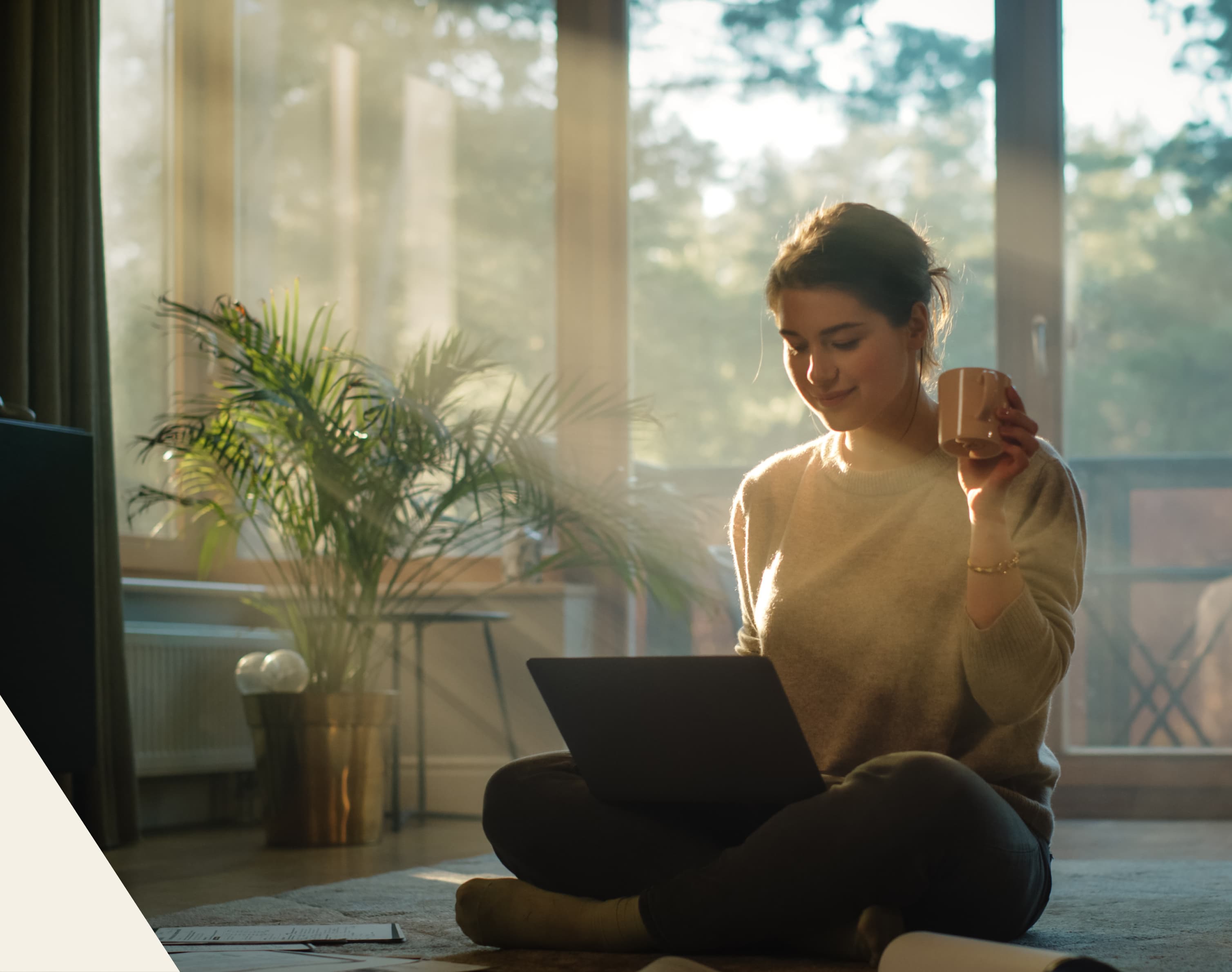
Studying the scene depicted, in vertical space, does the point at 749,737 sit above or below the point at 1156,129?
below

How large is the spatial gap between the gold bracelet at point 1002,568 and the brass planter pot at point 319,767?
1.86 meters

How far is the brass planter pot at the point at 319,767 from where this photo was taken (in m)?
2.99

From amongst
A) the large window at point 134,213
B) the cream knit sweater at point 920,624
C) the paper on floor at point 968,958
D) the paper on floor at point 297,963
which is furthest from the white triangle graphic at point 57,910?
the large window at point 134,213

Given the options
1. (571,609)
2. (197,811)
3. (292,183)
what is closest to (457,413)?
(571,609)

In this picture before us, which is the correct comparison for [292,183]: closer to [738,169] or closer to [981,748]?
[738,169]

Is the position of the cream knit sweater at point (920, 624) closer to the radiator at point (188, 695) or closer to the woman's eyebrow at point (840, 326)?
the woman's eyebrow at point (840, 326)

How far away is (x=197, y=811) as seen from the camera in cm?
362

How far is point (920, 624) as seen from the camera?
62.7 inches

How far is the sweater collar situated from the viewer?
5.54 ft

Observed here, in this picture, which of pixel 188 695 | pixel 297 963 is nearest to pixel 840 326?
pixel 297 963

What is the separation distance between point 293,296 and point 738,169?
4.31 feet

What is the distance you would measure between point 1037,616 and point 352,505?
2.23m

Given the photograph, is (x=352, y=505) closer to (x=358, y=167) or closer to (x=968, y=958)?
→ (x=358, y=167)

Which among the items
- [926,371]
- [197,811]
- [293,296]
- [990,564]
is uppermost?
[293,296]
